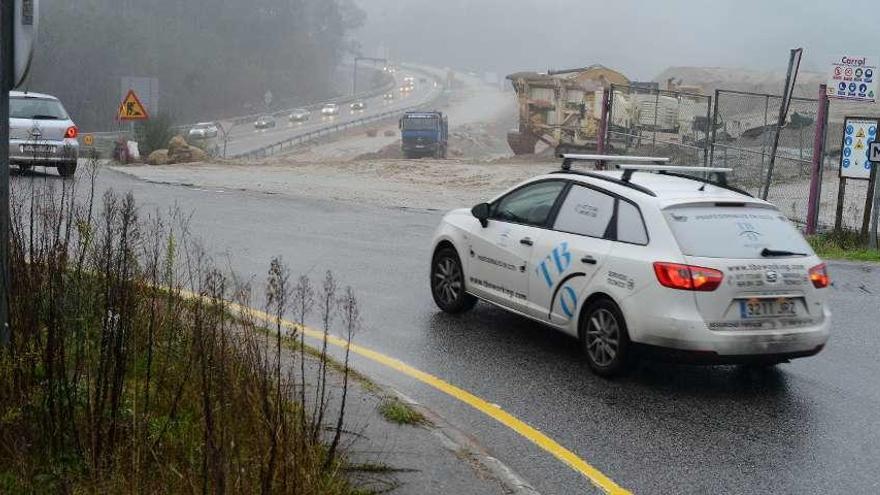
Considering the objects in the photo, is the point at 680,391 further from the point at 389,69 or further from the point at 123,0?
the point at 389,69

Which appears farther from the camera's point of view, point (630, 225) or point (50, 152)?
point (50, 152)

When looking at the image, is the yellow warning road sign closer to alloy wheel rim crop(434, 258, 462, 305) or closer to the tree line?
alloy wheel rim crop(434, 258, 462, 305)

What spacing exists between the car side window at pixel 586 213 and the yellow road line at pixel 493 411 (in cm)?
165

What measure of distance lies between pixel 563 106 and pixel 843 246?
23.7 meters

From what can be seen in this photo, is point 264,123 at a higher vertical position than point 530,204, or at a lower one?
higher

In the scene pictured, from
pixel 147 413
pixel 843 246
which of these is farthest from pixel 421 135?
pixel 147 413

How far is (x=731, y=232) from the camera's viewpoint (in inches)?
318

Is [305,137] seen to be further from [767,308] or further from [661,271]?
[767,308]

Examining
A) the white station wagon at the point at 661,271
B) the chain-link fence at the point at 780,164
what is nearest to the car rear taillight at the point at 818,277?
the white station wagon at the point at 661,271

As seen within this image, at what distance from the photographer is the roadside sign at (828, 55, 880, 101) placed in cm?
1759

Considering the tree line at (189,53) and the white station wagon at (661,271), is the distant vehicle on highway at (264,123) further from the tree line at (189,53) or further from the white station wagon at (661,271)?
the white station wagon at (661,271)

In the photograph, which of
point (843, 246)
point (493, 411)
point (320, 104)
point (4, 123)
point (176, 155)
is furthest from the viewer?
point (320, 104)

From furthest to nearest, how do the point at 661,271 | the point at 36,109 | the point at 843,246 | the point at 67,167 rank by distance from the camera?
the point at 36,109 → the point at 67,167 → the point at 843,246 → the point at 661,271

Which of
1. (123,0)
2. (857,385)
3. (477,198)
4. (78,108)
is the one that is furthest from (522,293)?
(123,0)
